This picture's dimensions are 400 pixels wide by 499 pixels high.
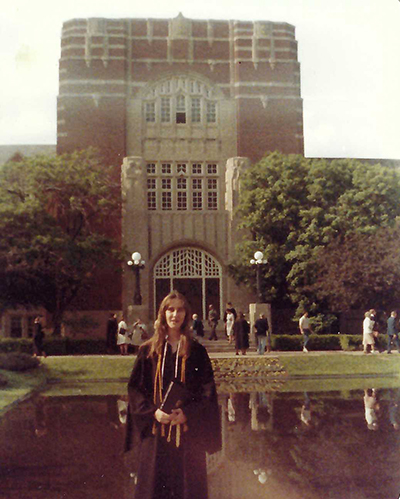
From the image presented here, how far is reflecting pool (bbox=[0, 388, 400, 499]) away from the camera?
5551 mm

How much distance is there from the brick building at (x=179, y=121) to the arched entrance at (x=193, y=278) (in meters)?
0.02

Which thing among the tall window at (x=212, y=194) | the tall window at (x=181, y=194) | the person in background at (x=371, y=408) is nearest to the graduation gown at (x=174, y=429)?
the person in background at (x=371, y=408)

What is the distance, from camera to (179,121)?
7859mm

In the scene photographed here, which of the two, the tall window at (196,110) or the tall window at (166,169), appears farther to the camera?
the tall window at (166,169)

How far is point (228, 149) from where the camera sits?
801 cm

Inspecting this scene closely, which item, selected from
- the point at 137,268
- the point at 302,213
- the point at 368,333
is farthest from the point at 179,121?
the point at 368,333

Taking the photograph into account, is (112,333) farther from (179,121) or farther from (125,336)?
(179,121)

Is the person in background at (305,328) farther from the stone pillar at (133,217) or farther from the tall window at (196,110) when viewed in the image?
the tall window at (196,110)

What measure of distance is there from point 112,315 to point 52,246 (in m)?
1.20

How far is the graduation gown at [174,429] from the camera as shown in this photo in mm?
4285

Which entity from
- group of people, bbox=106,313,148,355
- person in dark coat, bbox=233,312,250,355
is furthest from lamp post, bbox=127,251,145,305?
person in dark coat, bbox=233,312,250,355

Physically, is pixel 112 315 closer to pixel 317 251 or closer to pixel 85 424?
pixel 85 424

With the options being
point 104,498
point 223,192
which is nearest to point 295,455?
point 104,498

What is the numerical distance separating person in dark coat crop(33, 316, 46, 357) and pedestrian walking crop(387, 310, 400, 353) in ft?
13.2
